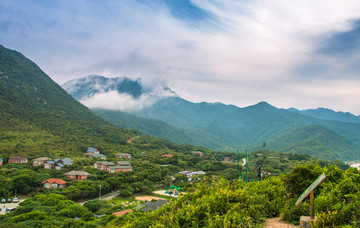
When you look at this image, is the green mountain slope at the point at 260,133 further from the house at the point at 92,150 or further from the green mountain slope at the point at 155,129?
the house at the point at 92,150

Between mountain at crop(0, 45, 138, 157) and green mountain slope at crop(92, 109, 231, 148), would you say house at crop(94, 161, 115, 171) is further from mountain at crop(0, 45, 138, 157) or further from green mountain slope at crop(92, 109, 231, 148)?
green mountain slope at crop(92, 109, 231, 148)

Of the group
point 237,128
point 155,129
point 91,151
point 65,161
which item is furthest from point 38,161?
point 237,128

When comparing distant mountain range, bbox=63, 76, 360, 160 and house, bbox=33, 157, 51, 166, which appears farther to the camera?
distant mountain range, bbox=63, 76, 360, 160

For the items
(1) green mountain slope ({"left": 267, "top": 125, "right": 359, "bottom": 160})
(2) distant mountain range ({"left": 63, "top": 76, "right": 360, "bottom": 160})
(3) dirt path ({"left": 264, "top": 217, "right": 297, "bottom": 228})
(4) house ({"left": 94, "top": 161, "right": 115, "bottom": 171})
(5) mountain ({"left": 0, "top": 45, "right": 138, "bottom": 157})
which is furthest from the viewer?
(2) distant mountain range ({"left": 63, "top": 76, "right": 360, "bottom": 160})

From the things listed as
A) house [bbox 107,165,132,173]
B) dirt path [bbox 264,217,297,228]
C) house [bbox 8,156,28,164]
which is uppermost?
dirt path [bbox 264,217,297,228]

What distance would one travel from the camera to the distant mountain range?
8706 centimetres

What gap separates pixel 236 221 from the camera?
526 cm

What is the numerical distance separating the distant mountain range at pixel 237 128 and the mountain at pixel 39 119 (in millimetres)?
34884

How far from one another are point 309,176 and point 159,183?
26.7m

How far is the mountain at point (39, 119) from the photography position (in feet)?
127

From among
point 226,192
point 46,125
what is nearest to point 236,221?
point 226,192

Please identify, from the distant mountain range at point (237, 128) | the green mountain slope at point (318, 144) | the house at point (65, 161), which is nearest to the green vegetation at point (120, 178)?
the house at point (65, 161)

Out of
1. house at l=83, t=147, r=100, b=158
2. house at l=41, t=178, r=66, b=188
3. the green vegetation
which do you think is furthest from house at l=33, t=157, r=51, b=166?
house at l=83, t=147, r=100, b=158

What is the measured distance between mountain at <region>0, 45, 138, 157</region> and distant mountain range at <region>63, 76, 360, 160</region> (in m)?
34.9
